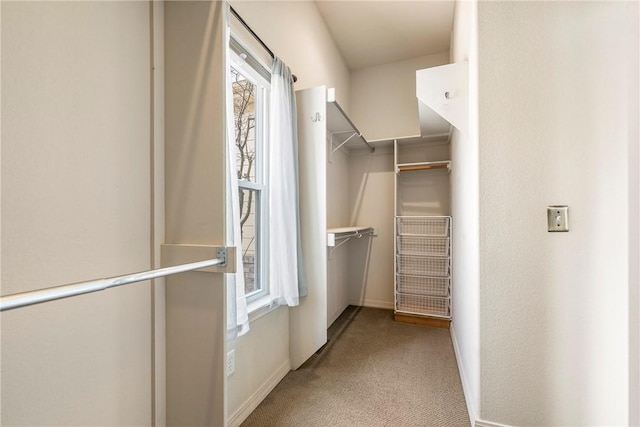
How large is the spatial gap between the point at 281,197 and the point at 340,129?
4.69ft

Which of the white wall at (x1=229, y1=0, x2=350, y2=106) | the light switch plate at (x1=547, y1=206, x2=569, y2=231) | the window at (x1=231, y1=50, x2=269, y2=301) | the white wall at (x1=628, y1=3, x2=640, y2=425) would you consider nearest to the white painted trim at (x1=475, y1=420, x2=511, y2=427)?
the white wall at (x1=628, y1=3, x2=640, y2=425)

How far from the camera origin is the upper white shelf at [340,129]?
87.2 inches

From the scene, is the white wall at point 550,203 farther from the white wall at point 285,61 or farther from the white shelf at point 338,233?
the white wall at point 285,61

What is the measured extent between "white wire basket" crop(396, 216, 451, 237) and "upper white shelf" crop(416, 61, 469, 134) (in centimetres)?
149

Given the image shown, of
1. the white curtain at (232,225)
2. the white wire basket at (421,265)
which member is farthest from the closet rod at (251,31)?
the white wire basket at (421,265)

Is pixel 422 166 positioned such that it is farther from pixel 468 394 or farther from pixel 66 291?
pixel 66 291

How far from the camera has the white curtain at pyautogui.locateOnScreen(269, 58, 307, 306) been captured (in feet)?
5.74

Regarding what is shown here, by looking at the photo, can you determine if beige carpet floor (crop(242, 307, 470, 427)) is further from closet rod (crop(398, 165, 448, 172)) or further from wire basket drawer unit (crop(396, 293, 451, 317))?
closet rod (crop(398, 165, 448, 172))

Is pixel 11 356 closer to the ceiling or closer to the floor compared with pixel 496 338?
closer to the ceiling

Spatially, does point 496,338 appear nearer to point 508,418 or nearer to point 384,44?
point 508,418

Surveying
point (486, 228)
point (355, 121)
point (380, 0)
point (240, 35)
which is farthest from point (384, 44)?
point (486, 228)

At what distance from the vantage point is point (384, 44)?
10.5ft

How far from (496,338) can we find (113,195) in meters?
1.77

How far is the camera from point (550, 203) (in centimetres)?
131
